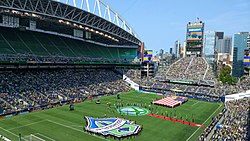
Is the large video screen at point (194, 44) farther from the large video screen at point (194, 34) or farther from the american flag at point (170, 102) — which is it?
the american flag at point (170, 102)

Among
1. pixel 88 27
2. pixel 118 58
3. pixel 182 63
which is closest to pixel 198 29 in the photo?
pixel 182 63

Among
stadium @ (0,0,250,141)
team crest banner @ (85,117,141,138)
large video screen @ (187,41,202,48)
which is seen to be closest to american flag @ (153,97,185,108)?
stadium @ (0,0,250,141)

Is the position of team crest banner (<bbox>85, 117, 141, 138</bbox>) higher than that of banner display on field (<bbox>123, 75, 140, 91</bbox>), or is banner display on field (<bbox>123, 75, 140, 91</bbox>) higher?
banner display on field (<bbox>123, 75, 140, 91</bbox>)

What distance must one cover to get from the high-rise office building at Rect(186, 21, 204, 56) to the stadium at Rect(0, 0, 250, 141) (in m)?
5.35

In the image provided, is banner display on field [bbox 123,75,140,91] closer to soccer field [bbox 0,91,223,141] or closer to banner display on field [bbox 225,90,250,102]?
soccer field [bbox 0,91,223,141]

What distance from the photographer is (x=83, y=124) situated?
32688 mm

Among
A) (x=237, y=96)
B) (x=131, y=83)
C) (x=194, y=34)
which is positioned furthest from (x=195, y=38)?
(x=237, y=96)

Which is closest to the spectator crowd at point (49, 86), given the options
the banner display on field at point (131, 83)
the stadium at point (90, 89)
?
the stadium at point (90, 89)

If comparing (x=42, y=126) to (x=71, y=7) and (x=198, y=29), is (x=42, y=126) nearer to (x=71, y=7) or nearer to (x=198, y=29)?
(x=71, y=7)

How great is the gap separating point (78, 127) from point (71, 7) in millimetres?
31782

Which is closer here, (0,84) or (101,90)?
(0,84)

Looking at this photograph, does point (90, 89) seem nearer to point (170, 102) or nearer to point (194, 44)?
point (170, 102)

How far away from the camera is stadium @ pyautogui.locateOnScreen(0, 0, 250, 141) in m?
30.4

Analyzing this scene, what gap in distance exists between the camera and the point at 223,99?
56.0 meters
